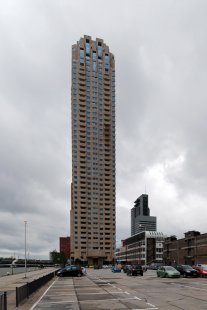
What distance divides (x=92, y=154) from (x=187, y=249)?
2513 inches

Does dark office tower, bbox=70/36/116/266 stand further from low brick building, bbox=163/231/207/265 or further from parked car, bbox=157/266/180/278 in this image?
parked car, bbox=157/266/180/278

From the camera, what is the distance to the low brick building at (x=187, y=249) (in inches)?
4953

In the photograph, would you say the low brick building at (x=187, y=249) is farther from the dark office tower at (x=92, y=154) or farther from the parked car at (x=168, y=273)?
the parked car at (x=168, y=273)

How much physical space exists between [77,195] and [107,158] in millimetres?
24589

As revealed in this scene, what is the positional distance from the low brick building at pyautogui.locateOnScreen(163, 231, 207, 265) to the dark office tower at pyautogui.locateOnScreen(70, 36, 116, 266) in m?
26.0

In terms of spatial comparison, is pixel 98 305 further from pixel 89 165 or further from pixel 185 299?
pixel 89 165

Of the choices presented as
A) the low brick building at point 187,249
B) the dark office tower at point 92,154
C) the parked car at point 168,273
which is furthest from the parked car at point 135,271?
the dark office tower at point 92,154

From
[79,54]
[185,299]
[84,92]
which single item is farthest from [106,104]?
[185,299]

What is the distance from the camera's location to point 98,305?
17.8m

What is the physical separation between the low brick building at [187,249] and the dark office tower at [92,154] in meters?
26.0

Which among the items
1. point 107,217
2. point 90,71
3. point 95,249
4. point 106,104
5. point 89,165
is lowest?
point 95,249

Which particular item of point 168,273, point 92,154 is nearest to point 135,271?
point 168,273

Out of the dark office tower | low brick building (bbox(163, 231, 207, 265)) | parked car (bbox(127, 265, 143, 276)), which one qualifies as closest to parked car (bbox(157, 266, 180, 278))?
parked car (bbox(127, 265, 143, 276))

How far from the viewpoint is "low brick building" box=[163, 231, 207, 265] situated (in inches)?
4953
